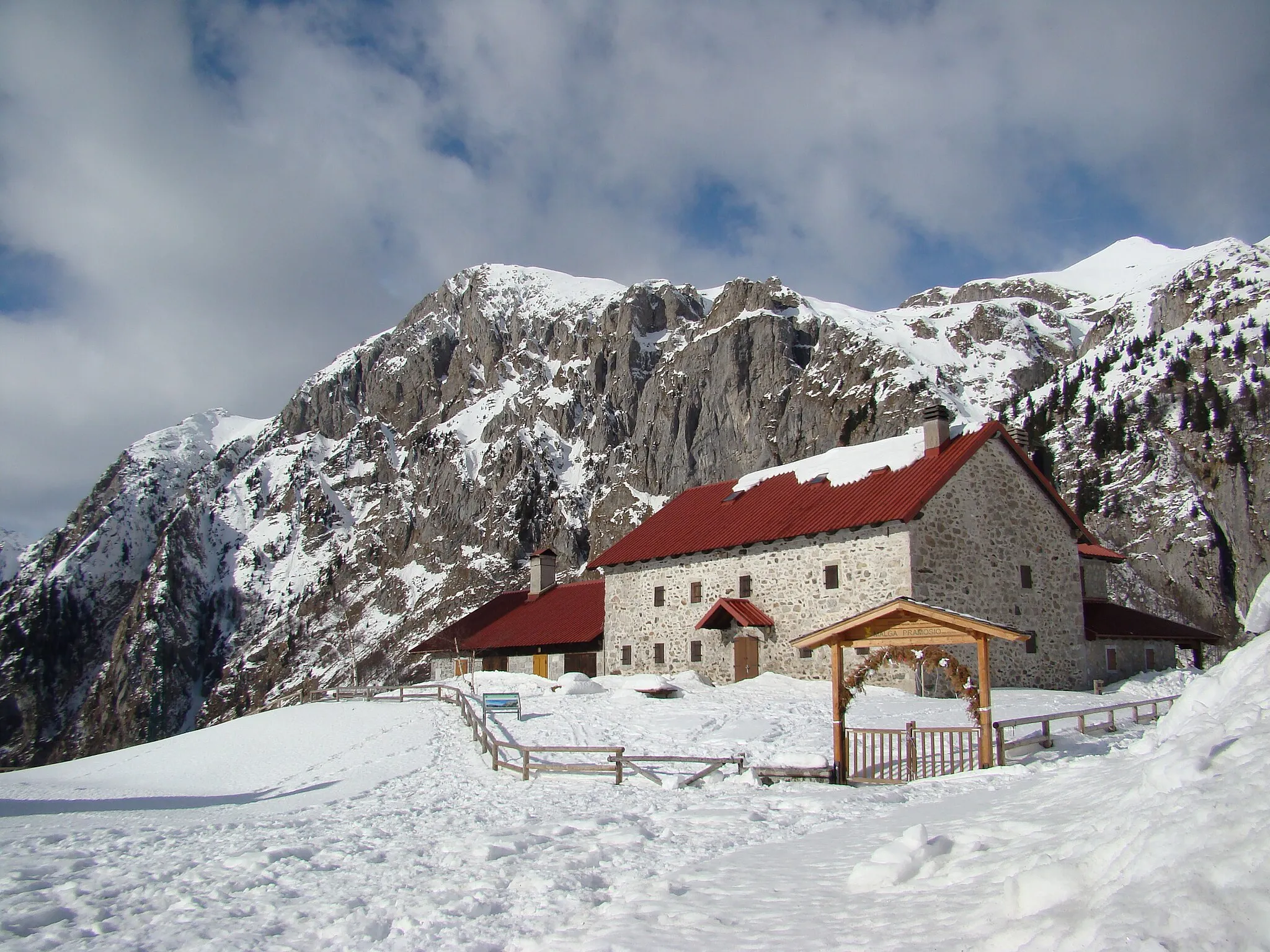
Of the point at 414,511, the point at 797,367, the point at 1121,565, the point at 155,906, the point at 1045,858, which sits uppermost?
the point at 797,367

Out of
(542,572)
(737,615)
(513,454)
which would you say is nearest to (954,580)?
(737,615)

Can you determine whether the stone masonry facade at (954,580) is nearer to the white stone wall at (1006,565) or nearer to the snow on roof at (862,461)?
the white stone wall at (1006,565)

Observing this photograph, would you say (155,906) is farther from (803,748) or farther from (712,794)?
(803,748)

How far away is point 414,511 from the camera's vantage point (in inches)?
4865

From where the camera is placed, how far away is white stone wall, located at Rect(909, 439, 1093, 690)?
25.8m

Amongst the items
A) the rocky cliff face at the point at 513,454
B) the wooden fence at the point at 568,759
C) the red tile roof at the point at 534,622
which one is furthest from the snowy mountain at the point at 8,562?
the wooden fence at the point at 568,759

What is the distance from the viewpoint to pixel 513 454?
11700 cm

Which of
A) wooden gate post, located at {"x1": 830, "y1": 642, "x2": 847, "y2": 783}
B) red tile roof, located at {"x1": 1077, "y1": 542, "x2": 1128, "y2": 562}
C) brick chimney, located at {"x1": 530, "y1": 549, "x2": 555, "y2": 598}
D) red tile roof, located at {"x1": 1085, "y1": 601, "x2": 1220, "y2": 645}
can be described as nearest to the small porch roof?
wooden gate post, located at {"x1": 830, "y1": 642, "x2": 847, "y2": 783}

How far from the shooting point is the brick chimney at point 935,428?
1126 inches

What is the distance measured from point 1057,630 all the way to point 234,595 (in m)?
126

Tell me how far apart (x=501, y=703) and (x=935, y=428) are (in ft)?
54.6

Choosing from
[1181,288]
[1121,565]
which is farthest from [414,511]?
[1181,288]

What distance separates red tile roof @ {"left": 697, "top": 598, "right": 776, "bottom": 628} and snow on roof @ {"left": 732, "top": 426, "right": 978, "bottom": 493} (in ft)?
17.5

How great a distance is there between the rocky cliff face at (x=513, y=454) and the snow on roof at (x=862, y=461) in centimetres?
4511
